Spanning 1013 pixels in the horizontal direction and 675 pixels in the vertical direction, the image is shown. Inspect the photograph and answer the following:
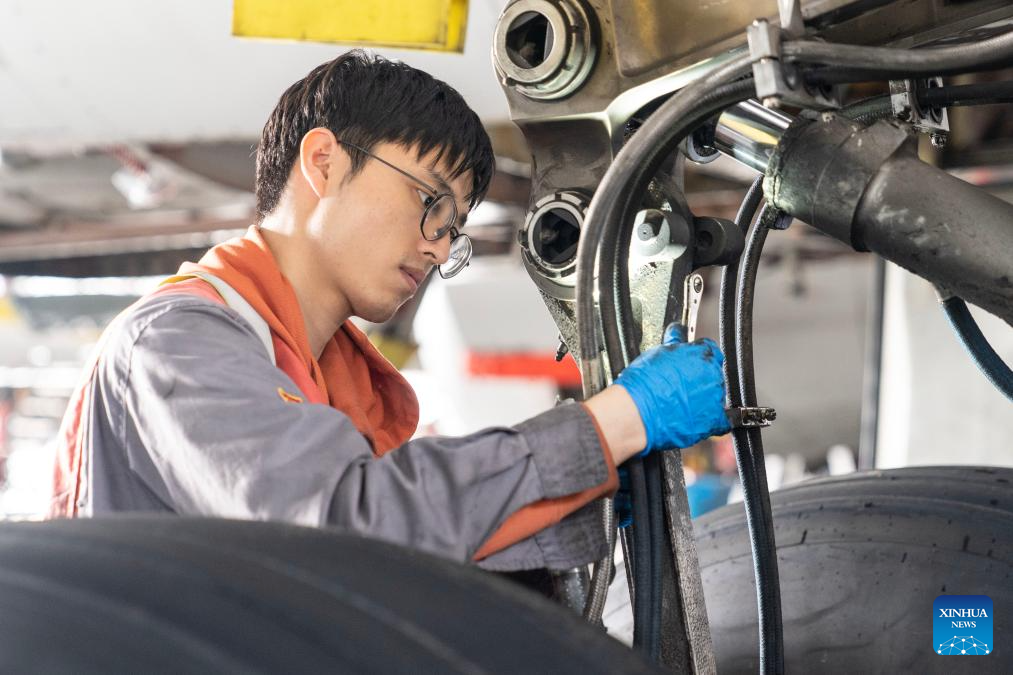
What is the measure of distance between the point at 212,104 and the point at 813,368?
6.26 meters

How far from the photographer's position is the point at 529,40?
0.92 metres

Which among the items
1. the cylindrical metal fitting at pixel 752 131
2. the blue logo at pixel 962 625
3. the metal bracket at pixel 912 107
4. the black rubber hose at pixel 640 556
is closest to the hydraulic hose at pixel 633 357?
the black rubber hose at pixel 640 556

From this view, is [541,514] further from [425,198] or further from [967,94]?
[967,94]

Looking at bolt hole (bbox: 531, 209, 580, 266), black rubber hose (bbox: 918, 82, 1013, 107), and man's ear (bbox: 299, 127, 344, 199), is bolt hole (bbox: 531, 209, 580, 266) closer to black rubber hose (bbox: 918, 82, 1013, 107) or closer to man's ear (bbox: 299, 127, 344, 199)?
man's ear (bbox: 299, 127, 344, 199)

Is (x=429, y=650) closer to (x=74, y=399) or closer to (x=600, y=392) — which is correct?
(x=600, y=392)

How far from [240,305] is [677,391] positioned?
13.8 inches

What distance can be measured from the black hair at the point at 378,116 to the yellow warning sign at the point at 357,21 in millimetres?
24

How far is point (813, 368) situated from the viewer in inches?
298

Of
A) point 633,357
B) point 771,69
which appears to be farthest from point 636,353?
point 771,69

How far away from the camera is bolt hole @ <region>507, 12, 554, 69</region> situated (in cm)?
89

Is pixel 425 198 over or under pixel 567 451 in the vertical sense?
Answer: over

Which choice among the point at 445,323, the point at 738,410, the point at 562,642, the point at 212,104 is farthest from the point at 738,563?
the point at 445,323

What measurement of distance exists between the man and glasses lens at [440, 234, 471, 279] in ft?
0.13

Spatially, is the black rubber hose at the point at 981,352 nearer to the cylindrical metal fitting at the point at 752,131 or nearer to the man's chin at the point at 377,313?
the cylindrical metal fitting at the point at 752,131
